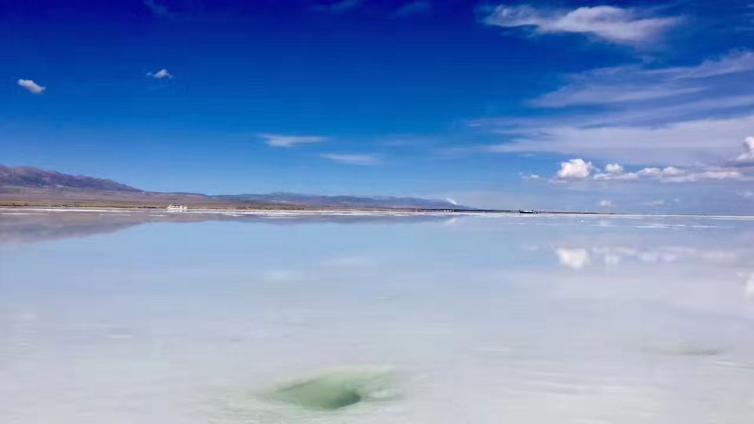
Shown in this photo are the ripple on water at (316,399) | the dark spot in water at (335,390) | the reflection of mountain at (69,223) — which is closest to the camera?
the ripple on water at (316,399)

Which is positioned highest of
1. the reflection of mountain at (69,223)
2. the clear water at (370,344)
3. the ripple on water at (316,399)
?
the reflection of mountain at (69,223)

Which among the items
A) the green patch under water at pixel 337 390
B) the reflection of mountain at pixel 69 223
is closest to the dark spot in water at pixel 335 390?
the green patch under water at pixel 337 390

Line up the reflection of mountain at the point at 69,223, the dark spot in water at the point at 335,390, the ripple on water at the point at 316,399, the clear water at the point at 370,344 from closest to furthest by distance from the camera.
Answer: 1. the ripple on water at the point at 316,399
2. the clear water at the point at 370,344
3. the dark spot in water at the point at 335,390
4. the reflection of mountain at the point at 69,223

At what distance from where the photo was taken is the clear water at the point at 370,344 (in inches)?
151

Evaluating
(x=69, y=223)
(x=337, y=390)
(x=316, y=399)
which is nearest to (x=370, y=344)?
(x=337, y=390)

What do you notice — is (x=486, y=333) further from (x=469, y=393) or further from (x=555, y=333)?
(x=469, y=393)

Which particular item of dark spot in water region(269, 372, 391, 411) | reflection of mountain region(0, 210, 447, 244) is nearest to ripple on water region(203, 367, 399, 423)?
dark spot in water region(269, 372, 391, 411)

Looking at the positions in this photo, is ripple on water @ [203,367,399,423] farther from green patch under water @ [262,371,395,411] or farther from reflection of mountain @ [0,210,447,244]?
reflection of mountain @ [0,210,447,244]

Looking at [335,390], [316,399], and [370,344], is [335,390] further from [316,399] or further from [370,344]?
[370,344]

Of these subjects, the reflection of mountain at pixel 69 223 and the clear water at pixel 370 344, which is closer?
the clear water at pixel 370 344

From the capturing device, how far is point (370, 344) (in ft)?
17.4

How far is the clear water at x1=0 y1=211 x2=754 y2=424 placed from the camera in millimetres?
3830

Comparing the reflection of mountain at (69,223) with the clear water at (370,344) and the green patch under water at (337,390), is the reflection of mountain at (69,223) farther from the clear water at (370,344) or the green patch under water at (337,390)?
the green patch under water at (337,390)

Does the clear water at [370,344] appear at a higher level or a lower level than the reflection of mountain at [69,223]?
lower
